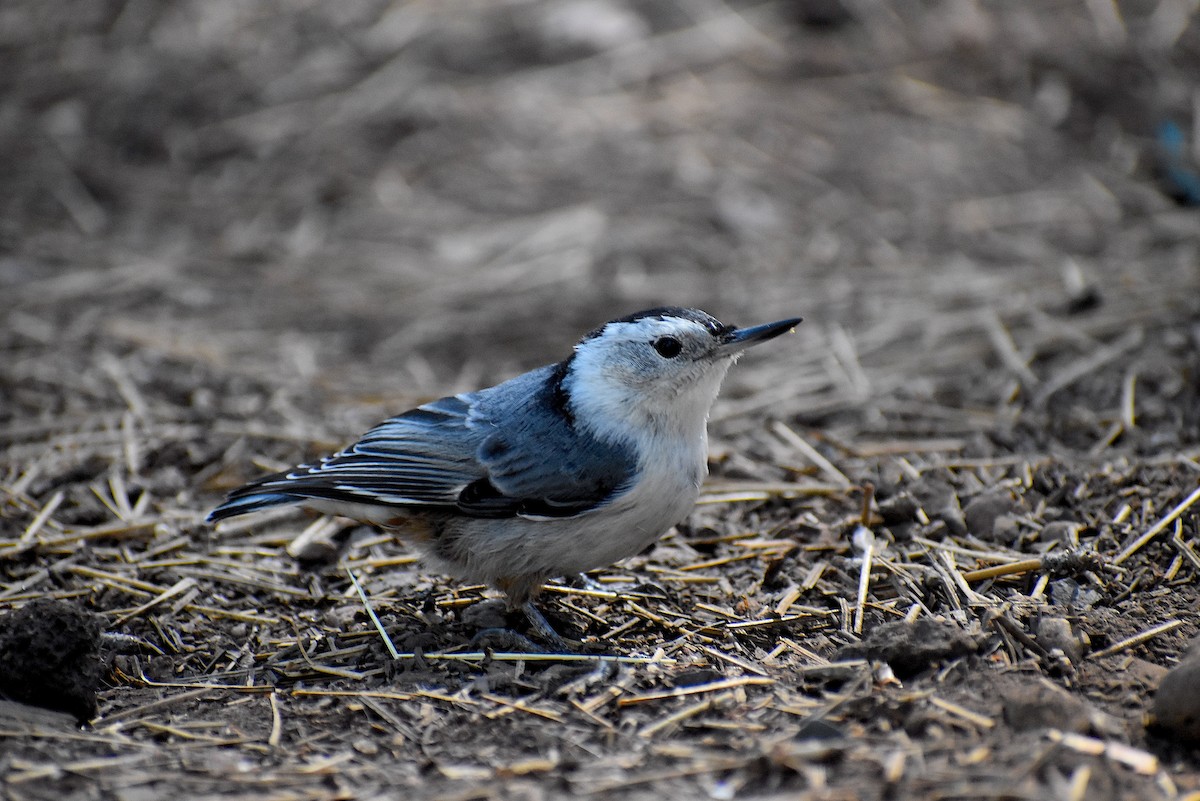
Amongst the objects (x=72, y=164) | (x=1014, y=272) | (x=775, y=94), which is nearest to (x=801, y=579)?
(x=1014, y=272)

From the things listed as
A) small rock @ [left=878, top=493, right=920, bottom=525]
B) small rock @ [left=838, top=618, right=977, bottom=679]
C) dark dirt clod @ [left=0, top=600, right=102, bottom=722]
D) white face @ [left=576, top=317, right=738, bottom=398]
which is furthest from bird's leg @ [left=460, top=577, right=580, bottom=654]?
small rock @ [left=878, top=493, right=920, bottom=525]

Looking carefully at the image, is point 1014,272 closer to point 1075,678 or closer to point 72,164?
point 1075,678

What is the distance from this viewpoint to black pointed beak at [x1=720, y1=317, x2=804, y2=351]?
4.12 meters

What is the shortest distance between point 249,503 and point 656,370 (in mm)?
1506

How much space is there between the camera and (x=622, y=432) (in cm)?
412

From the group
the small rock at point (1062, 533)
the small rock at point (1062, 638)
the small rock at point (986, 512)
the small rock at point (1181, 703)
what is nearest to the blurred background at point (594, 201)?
the small rock at point (986, 512)

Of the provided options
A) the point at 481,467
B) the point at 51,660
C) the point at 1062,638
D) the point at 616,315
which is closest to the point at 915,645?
the point at 1062,638

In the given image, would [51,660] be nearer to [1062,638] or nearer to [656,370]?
[656,370]

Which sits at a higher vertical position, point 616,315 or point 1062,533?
point 616,315

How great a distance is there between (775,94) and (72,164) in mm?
5170

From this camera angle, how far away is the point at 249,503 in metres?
4.16

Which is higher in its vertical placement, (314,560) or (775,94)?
(775,94)

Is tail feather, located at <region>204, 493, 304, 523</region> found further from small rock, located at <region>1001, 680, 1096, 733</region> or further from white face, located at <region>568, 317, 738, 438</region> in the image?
small rock, located at <region>1001, 680, 1096, 733</region>

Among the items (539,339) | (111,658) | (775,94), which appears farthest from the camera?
(775,94)
